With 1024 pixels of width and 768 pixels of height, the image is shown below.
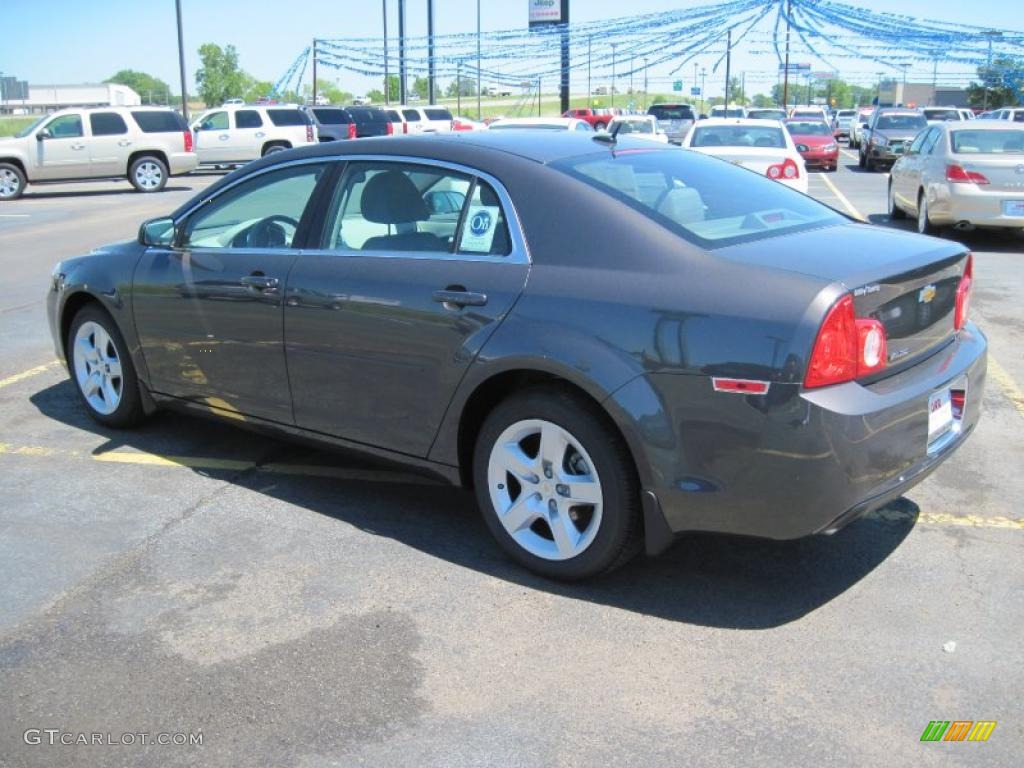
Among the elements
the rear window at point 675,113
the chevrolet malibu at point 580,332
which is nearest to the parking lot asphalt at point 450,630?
the chevrolet malibu at point 580,332

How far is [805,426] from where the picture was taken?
3.23 metres

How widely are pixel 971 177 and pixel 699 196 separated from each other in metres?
9.30

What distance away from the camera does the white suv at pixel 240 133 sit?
27547mm

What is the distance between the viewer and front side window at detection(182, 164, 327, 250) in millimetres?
4766

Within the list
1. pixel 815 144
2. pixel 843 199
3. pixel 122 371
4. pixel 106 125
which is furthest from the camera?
pixel 815 144

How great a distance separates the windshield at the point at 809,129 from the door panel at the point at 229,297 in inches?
970

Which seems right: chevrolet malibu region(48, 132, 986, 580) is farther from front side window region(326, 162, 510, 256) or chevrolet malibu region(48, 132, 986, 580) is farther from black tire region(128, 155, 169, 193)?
black tire region(128, 155, 169, 193)

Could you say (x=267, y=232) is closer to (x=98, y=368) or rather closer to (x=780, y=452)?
(x=98, y=368)

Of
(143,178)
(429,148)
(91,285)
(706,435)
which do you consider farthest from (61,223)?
(706,435)

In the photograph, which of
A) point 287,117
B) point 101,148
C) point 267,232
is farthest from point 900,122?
point 267,232

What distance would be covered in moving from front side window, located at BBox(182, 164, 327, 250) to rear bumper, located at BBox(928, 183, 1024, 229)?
31.6 ft

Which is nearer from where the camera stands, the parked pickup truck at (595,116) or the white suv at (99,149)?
the white suv at (99,149)

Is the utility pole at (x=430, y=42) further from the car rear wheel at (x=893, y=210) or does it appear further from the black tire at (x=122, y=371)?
the black tire at (x=122, y=371)

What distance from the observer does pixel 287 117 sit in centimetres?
2841
